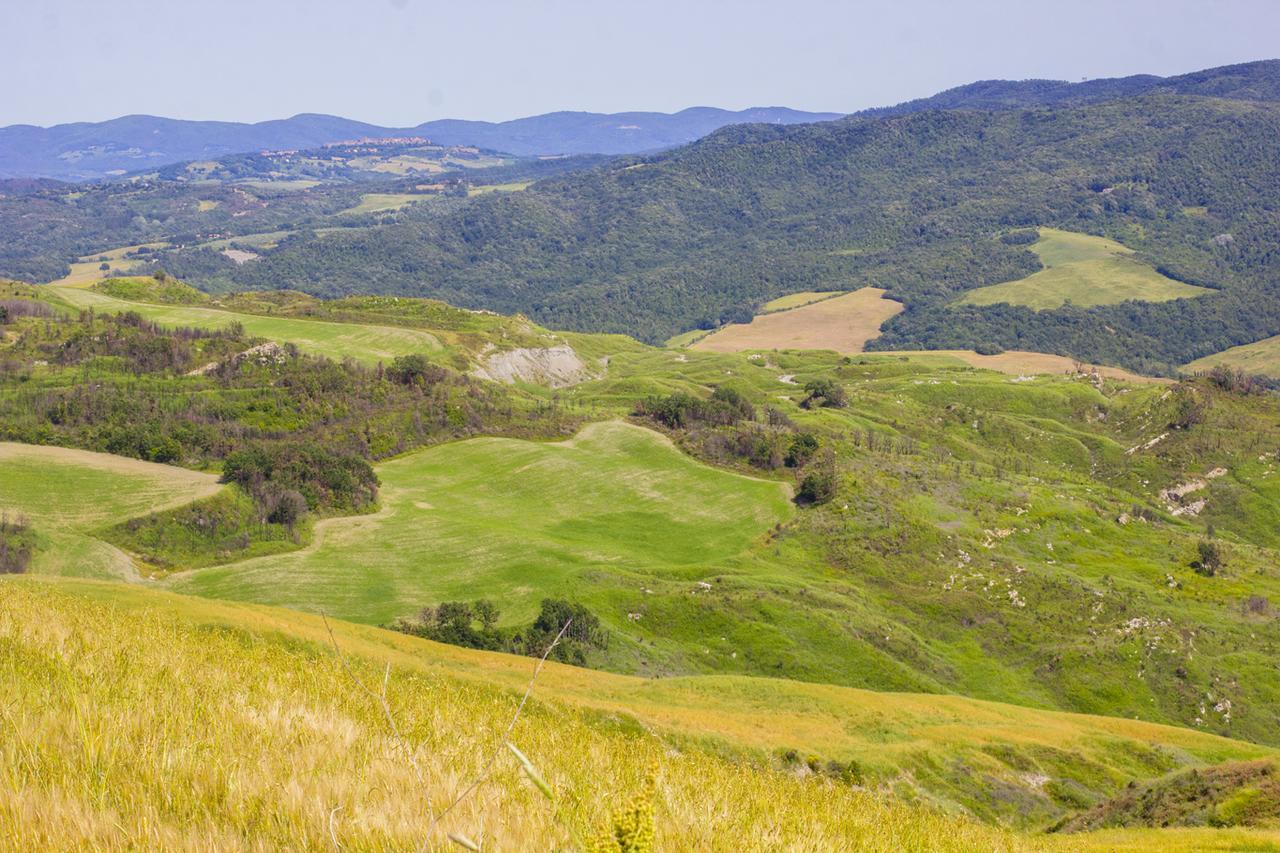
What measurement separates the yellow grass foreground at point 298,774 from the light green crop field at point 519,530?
6146 centimetres

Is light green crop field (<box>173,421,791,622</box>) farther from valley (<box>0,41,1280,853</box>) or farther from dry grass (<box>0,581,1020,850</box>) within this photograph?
dry grass (<box>0,581,1020,850</box>)

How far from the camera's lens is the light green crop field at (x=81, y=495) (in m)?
72.6

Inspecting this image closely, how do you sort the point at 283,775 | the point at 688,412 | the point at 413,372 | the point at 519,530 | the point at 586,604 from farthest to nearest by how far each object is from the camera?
the point at 688,412, the point at 413,372, the point at 519,530, the point at 586,604, the point at 283,775

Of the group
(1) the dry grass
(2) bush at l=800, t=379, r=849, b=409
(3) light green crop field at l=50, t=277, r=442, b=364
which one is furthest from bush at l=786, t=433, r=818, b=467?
(1) the dry grass

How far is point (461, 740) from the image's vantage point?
909 centimetres

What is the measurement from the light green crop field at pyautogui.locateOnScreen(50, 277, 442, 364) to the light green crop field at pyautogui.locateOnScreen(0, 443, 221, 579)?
61255 millimetres

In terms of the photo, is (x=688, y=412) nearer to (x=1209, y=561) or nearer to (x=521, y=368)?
(x=521, y=368)

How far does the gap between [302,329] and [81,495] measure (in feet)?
283

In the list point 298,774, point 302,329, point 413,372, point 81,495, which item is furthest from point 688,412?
point 298,774

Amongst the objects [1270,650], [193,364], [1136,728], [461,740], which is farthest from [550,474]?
[461,740]

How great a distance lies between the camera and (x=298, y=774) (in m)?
6.13

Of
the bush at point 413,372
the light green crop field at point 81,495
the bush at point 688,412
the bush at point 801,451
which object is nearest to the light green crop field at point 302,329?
the bush at point 413,372

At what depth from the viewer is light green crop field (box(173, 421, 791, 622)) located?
75.6 meters

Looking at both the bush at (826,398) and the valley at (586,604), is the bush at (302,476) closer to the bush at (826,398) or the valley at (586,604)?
the valley at (586,604)
